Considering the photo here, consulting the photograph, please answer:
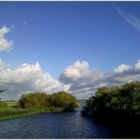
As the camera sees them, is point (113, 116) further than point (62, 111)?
No

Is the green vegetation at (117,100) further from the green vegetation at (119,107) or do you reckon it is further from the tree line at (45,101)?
the tree line at (45,101)

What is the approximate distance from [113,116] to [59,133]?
4.59 metres

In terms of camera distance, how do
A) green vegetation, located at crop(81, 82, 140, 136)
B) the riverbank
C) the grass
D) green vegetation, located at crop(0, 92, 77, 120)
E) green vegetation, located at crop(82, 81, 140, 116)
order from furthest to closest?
1. green vegetation, located at crop(0, 92, 77, 120)
2. the grass
3. the riverbank
4. green vegetation, located at crop(82, 81, 140, 116)
5. green vegetation, located at crop(81, 82, 140, 136)

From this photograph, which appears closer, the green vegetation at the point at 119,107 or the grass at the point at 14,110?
the green vegetation at the point at 119,107

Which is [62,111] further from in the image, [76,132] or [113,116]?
[76,132]

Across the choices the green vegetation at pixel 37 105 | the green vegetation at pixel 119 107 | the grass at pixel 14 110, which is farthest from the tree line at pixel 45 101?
the green vegetation at pixel 119 107

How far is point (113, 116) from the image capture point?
1712cm

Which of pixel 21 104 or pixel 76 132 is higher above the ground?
pixel 21 104

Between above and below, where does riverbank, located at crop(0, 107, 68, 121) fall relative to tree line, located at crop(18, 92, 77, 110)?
below

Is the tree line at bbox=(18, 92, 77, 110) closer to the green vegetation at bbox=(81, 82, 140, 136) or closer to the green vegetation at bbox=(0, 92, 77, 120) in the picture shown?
the green vegetation at bbox=(0, 92, 77, 120)

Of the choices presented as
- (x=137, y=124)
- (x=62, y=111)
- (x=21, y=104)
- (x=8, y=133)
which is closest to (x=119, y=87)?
(x=137, y=124)

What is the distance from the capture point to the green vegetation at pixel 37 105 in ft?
72.5

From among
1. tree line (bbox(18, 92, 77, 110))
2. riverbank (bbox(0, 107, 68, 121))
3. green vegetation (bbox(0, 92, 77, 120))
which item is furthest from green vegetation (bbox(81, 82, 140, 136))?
riverbank (bbox(0, 107, 68, 121))

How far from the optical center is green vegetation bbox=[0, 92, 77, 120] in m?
22.1
